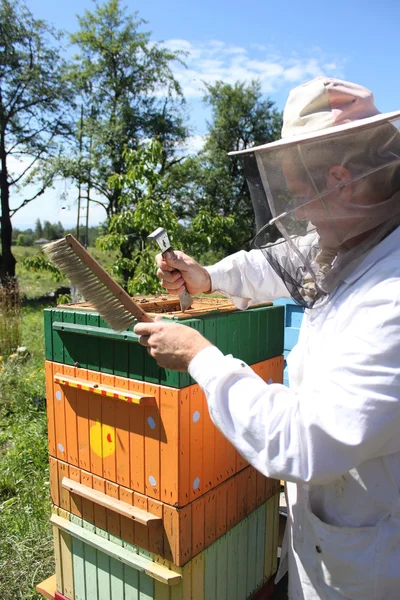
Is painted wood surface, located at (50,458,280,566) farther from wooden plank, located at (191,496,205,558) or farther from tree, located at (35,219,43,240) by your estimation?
tree, located at (35,219,43,240)

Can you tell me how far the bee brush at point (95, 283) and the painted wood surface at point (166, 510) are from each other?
70 centimetres

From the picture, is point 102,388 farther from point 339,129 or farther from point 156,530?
point 339,129

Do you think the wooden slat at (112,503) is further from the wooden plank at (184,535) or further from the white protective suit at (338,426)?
the white protective suit at (338,426)

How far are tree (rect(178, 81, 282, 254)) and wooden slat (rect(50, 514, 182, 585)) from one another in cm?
1353

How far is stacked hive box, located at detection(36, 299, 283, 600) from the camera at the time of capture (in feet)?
5.14

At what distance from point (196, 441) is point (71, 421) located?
1.87ft

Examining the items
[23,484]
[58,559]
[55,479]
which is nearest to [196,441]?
[55,479]

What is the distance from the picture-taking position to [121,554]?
1706 mm

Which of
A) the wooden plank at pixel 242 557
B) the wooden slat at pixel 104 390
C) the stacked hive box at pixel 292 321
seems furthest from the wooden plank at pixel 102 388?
the stacked hive box at pixel 292 321

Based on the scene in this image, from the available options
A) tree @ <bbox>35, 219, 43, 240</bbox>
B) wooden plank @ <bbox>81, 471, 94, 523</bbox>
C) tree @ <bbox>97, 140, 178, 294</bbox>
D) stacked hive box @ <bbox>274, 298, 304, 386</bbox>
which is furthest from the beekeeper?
tree @ <bbox>35, 219, 43, 240</bbox>

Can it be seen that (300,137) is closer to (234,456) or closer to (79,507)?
(234,456)

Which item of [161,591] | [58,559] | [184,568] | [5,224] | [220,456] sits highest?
[5,224]

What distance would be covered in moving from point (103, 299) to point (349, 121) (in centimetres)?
88

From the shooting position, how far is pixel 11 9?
40.7ft
